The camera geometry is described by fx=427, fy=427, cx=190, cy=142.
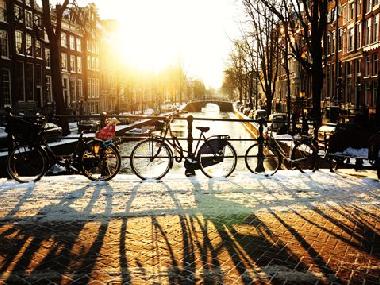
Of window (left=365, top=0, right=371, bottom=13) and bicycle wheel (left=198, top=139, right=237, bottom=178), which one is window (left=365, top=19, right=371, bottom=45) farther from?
bicycle wheel (left=198, top=139, right=237, bottom=178)

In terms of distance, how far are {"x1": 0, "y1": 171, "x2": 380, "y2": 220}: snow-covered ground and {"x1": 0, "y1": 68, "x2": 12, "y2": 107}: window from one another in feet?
93.8

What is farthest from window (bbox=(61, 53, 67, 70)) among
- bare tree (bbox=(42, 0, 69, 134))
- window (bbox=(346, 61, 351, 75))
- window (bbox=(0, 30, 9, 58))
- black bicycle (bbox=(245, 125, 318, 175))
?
black bicycle (bbox=(245, 125, 318, 175))

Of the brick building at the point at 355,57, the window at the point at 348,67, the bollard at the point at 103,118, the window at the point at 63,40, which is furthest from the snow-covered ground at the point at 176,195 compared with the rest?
the window at the point at 63,40

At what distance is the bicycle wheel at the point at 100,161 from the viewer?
26.1 ft

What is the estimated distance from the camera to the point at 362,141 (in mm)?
9070

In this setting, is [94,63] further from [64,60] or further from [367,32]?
[367,32]

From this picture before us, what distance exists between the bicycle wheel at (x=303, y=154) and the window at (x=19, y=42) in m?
32.9

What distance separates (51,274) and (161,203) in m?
2.58

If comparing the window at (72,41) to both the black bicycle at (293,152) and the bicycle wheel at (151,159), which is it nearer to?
the black bicycle at (293,152)

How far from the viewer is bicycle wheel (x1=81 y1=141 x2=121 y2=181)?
795cm

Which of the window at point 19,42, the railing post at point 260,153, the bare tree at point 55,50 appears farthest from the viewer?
the window at point 19,42

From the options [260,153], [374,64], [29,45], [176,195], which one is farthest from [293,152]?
[29,45]

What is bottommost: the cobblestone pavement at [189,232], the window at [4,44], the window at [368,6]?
the cobblestone pavement at [189,232]

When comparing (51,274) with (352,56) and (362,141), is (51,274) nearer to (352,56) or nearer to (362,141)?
(362,141)
